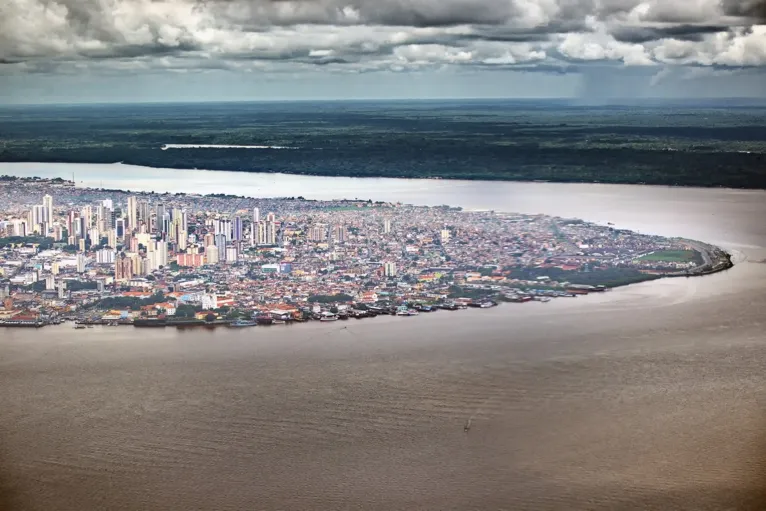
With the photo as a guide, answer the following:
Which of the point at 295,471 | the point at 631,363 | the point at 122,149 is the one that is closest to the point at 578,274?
the point at 631,363

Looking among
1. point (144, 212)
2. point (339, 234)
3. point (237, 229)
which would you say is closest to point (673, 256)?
point (339, 234)

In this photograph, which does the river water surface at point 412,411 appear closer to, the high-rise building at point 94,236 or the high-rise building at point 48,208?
the high-rise building at point 94,236

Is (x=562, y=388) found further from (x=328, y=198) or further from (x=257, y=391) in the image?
(x=328, y=198)

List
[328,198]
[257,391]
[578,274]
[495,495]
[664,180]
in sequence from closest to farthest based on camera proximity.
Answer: [495,495] < [257,391] < [578,274] < [328,198] < [664,180]

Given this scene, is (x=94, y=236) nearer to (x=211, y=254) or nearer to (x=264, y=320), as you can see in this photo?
(x=211, y=254)

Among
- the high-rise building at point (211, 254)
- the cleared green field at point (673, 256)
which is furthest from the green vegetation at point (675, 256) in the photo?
the high-rise building at point (211, 254)

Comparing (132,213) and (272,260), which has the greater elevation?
(132,213)
